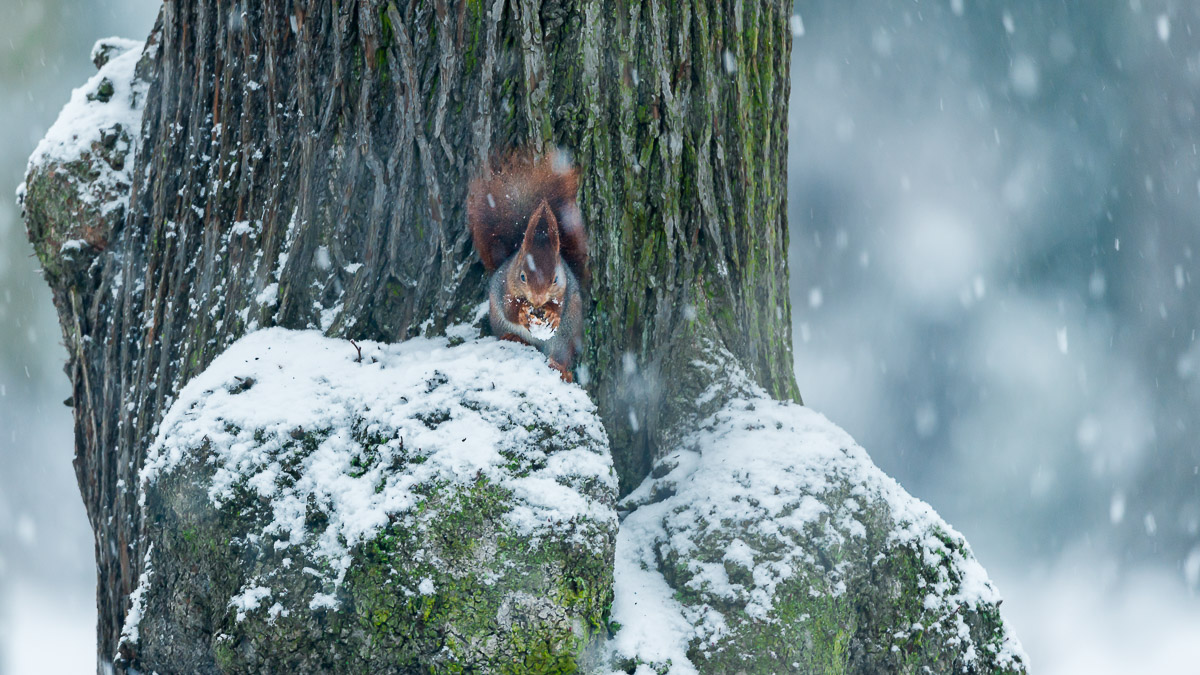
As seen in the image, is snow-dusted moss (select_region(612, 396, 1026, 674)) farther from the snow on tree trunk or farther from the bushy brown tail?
the bushy brown tail

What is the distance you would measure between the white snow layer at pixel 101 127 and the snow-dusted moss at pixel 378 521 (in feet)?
3.57

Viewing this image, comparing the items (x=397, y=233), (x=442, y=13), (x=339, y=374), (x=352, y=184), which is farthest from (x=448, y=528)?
(x=442, y=13)

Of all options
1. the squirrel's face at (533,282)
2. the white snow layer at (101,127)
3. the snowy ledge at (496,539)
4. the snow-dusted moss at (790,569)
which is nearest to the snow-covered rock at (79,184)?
the white snow layer at (101,127)

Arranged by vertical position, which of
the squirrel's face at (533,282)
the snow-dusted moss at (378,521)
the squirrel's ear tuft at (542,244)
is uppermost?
the squirrel's ear tuft at (542,244)

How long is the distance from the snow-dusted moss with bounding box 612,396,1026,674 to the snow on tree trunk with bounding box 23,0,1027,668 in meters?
0.25

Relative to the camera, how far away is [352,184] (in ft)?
8.01

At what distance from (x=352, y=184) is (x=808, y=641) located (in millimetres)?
1606

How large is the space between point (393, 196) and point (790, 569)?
4.47 ft

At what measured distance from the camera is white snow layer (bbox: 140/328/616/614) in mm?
1942

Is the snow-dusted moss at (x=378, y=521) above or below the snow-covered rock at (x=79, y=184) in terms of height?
below

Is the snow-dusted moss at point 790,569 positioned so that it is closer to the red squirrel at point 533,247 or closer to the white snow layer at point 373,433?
the white snow layer at point 373,433

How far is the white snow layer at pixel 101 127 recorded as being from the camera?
113 inches

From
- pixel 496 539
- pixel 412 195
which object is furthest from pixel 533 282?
pixel 496 539

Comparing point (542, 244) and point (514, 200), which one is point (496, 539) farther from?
point (514, 200)
